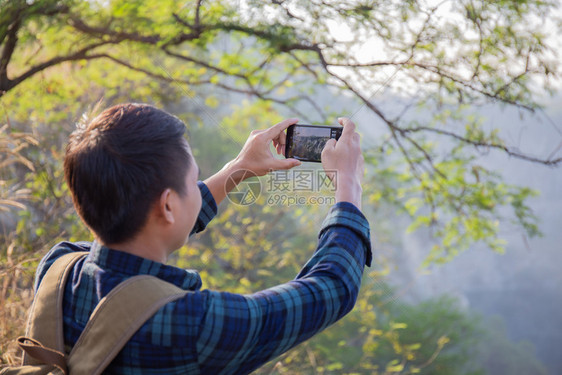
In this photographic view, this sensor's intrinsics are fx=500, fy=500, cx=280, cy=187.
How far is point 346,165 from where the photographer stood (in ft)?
3.25

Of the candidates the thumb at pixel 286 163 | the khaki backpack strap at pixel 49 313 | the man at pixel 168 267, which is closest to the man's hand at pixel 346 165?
the man at pixel 168 267

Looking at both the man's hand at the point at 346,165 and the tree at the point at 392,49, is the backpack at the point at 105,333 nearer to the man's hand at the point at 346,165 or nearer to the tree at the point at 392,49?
the man's hand at the point at 346,165

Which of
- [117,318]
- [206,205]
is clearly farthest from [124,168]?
[206,205]

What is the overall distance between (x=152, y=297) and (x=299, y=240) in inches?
355

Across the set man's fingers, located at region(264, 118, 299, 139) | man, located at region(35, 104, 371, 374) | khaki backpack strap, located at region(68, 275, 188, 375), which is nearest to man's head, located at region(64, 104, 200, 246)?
man, located at region(35, 104, 371, 374)

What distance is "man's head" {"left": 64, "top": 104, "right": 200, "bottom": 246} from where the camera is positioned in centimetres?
83

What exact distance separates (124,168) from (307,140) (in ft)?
2.05

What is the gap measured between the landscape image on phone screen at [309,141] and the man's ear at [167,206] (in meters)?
0.55

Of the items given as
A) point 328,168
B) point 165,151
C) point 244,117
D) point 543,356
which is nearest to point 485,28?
point 328,168

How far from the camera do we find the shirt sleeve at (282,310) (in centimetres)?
78

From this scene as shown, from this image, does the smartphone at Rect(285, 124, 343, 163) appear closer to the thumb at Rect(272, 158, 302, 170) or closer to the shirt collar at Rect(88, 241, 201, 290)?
the thumb at Rect(272, 158, 302, 170)

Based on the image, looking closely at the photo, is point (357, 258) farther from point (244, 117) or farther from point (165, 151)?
point (244, 117)

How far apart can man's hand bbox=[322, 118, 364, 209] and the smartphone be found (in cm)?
29

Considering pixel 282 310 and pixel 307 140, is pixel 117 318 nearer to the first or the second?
pixel 282 310
